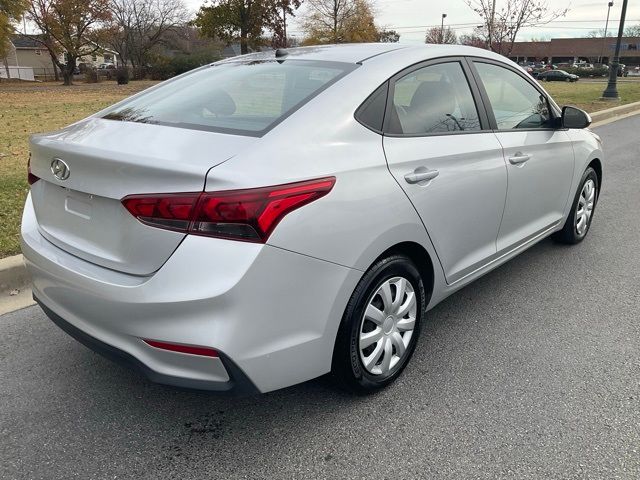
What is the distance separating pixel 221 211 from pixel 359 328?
88 cm

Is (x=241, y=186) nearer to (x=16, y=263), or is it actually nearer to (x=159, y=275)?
(x=159, y=275)

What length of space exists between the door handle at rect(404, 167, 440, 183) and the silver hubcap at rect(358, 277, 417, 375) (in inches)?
18.8

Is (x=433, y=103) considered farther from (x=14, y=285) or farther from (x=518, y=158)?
(x=14, y=285)

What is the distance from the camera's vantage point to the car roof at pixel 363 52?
2954mm

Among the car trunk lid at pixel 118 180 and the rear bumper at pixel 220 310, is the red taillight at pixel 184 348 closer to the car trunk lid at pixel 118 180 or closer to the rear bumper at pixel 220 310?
the rear bumper at pixel 220 310

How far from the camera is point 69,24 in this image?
130 feet

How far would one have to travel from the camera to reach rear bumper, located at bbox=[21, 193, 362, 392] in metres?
2.00

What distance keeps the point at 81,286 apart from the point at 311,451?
1190 mm

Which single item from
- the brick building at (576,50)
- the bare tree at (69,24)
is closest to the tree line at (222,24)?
the bare tree at (69,24)

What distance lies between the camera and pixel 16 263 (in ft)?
12.7

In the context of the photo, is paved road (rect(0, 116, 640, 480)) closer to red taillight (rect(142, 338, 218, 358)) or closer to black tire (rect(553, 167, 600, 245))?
red taillight (rect(142, 338, 218, 358))

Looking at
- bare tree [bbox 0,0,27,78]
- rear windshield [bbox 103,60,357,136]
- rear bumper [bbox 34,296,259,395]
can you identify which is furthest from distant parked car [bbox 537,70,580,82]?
rear bumper [bbox 34,296,259,395]

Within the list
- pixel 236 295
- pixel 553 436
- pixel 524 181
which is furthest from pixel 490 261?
pixel 236 295

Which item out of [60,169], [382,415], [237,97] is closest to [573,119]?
[237,97]
